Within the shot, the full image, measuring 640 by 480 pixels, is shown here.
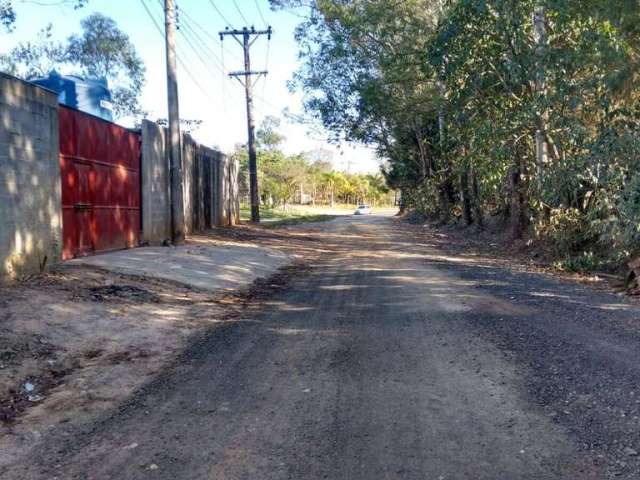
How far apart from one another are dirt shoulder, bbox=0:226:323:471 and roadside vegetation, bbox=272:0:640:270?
7130 mm

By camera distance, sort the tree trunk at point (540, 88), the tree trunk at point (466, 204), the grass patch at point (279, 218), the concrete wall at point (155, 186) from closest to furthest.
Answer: the tree trunk at point (540, 88) → the concrete wall at point (155, 186) → the tree trunk at point (466, 204) → the grass patch at point (279, 218)

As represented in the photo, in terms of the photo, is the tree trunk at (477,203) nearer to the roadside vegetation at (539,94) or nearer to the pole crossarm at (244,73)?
the roadside vegetation at (539,94)

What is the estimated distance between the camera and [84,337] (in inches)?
281

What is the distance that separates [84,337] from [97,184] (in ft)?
21.6

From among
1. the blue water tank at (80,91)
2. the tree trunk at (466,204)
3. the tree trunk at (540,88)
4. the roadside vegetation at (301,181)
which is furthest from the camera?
the roadside vegetation at (301,181)

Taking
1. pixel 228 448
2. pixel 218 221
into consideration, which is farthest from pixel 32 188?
pixel 218 221

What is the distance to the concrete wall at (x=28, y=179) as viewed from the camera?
872 cm

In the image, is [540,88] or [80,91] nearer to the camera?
[540,88]

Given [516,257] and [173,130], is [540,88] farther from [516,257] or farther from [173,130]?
[173,130]

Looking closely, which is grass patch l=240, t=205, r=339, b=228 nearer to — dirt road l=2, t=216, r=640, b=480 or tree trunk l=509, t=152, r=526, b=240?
tree trunk l=509, t=152, r=526, b=240

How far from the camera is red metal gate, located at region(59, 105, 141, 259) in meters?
11.6

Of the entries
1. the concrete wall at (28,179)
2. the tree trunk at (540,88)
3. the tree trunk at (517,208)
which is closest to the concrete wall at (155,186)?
the concrete wall at (28,179)

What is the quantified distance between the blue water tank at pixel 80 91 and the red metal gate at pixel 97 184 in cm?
130

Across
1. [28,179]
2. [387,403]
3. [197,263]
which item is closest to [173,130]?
[197,263]
